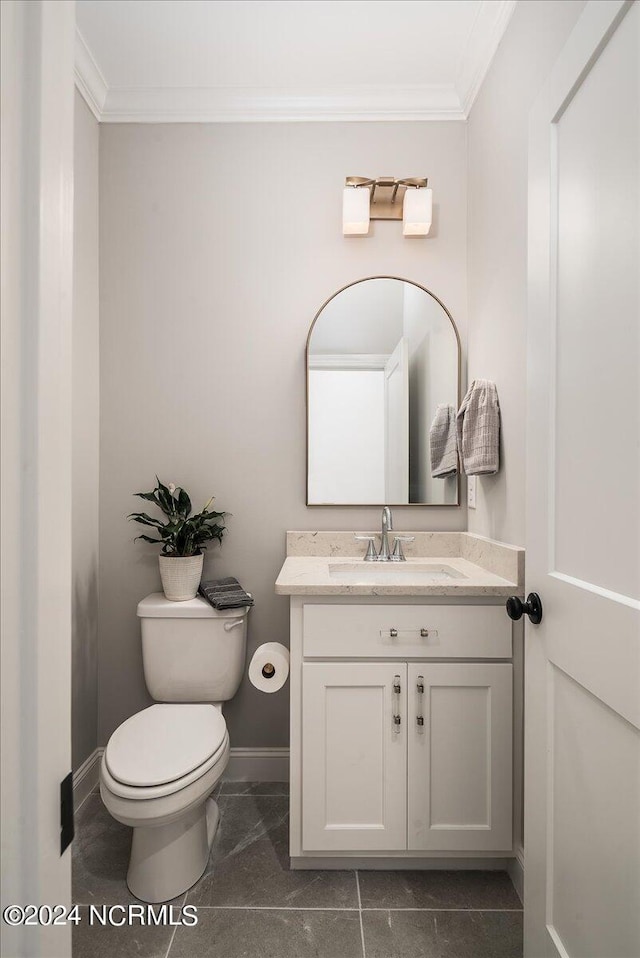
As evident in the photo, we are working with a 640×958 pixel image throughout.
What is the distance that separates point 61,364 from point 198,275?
193 centimetres

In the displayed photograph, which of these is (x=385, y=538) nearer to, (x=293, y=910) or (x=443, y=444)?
(x=443, y=444)

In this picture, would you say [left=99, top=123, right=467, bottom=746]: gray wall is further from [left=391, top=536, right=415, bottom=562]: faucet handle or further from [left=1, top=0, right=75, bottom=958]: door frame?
[left=1, top=0, right=75, bottom=958]: door frame

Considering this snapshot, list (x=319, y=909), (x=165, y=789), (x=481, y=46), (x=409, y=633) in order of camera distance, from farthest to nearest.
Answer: (x=481, y=46), (x=409, y=633), (x=319, y=909), (x=165, y=789)

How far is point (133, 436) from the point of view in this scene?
7.43ft

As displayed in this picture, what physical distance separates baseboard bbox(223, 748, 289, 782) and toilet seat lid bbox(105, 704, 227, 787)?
0.57 m

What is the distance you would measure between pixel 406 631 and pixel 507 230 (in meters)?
1.29

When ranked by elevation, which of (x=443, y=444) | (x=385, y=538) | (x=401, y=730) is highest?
(x=443, y=444)

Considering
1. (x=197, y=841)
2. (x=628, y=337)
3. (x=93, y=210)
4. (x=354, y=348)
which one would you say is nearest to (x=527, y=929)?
(x=197, y=841)

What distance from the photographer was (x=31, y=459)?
1.45ft

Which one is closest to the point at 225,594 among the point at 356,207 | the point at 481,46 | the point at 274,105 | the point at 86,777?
the point at 86,777

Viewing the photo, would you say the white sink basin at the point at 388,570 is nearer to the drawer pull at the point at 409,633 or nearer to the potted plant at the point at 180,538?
the drawer pull at the point at 409,633

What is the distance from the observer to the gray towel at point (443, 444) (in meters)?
2.18

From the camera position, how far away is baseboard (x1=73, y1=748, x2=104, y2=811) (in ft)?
6.72

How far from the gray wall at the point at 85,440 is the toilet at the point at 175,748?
0.26m
